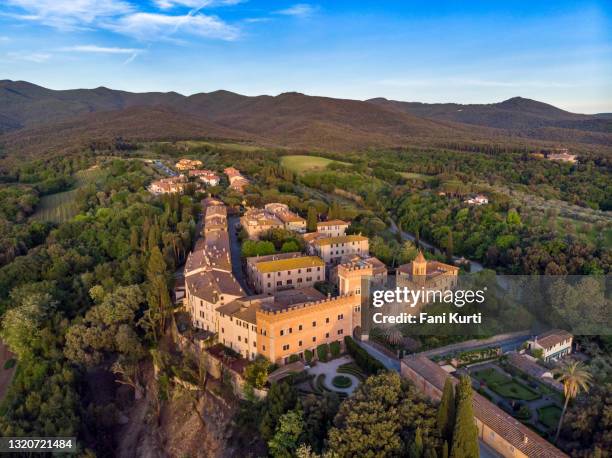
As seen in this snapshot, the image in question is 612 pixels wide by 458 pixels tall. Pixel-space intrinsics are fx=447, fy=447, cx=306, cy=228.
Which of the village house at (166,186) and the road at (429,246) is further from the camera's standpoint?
the village house at (166,186)

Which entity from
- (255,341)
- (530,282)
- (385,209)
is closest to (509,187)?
(385,209)

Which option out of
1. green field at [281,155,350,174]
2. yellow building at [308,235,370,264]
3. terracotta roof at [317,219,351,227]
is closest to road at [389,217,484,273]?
terracotta roof at [317,219,351,227]

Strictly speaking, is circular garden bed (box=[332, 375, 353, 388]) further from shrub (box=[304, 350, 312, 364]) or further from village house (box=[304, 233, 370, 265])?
village house (box=[304, 233, 370, 265])

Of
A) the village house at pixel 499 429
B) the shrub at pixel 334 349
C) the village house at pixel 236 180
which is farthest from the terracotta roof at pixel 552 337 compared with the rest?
the village house at pixel 236 180

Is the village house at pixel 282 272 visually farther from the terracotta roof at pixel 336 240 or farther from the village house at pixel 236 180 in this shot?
the village house at pixel 236 180

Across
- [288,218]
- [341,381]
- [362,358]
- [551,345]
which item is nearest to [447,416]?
[341,381]

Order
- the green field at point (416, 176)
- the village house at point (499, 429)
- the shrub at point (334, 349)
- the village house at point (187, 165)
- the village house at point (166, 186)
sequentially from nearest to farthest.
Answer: the village house at point (499, 429) < the shrub at point (334, 349) < the village house at point (166, 186) < the village house at point (187, 165) < the green field at point (416, 176)

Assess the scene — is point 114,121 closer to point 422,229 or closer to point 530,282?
point 422,229
